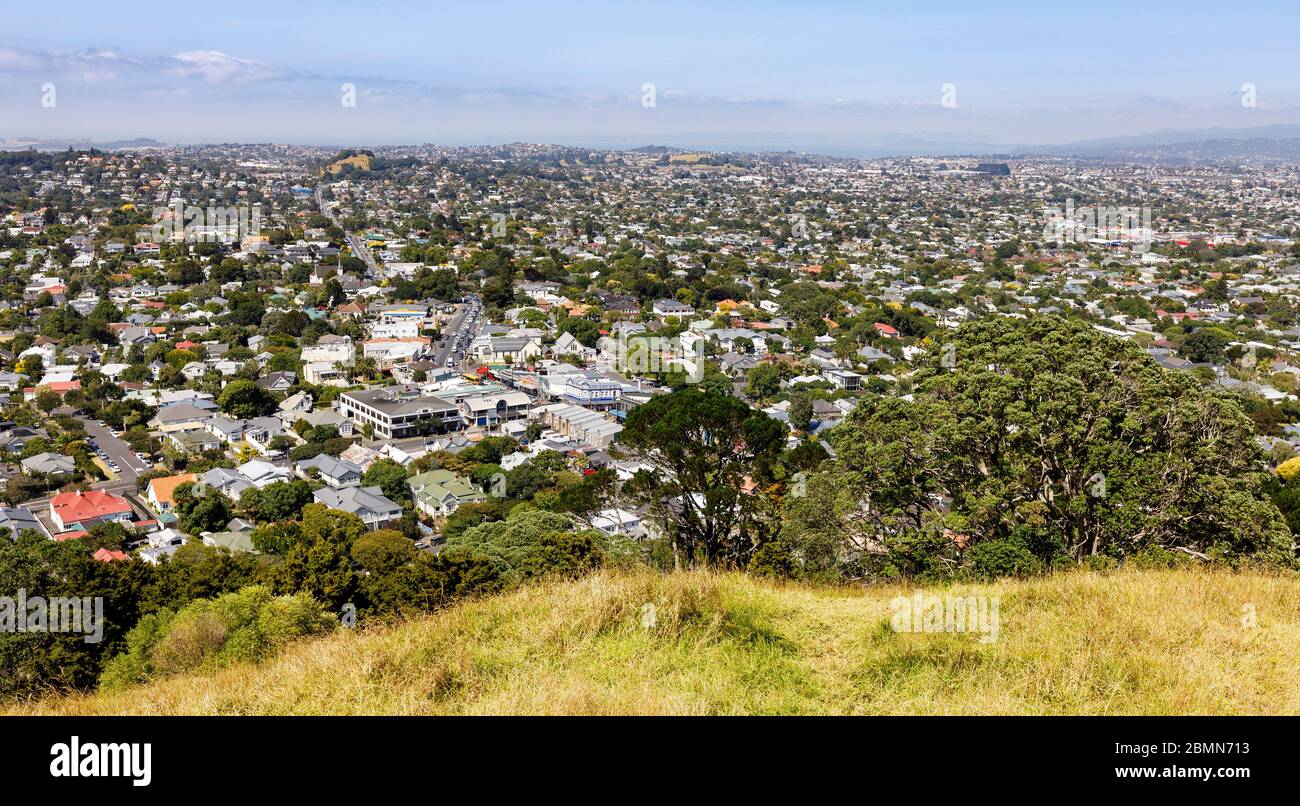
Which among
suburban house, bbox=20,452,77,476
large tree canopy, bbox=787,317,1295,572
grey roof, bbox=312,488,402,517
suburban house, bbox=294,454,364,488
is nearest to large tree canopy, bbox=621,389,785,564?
large tree canopy, bbox=787,317,1295,572

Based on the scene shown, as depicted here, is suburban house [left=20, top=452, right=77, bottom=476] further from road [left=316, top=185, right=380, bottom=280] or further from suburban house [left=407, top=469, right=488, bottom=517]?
road [left=316, top=185, right=380, bottom=280]

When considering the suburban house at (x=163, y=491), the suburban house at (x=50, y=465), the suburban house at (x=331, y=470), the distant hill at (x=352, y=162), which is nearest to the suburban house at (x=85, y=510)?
the suburban house at (x=163, y=491)

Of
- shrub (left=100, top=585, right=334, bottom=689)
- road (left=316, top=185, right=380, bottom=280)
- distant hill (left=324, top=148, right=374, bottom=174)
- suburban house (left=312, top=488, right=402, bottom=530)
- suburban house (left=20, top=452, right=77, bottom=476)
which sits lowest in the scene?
suburban house (left=312, top=488, right=402, bottom=530)

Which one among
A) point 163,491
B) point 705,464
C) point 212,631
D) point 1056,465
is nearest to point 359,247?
point 163,491

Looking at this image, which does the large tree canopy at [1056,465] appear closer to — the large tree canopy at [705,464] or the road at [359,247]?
the large tree canopy at [705,464]
